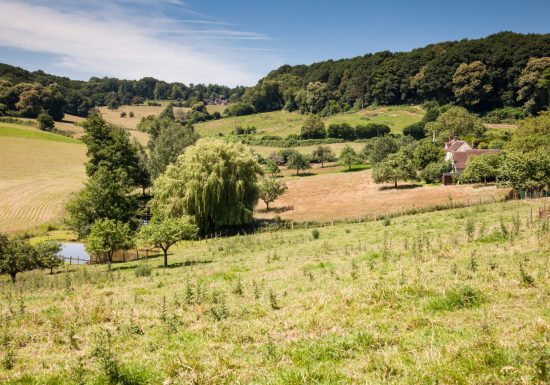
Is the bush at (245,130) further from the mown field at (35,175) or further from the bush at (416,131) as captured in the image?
the mown field at (35,175)

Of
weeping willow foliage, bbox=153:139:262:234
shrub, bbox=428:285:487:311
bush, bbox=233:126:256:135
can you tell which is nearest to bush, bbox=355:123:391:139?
bush, bbox=233:126:256:135

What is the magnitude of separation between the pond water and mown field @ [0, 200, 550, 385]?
81.6 feet

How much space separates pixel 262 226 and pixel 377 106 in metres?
122

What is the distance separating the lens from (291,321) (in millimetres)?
9977

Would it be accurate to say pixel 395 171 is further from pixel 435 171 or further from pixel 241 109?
pixel 241 109

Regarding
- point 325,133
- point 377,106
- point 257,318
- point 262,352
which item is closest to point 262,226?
point 257,318

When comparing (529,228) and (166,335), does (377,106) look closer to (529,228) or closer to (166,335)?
(529,228)

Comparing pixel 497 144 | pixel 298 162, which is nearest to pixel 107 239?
pixel 298 162

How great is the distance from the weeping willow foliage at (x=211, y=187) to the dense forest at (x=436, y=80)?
93.5 metres

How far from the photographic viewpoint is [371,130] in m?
122

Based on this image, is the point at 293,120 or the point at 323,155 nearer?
the point at 323,155

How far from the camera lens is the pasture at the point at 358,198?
172ft

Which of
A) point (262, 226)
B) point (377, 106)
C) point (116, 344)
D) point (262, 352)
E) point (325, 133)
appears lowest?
point (262, 226)

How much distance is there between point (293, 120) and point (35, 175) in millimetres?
95916
